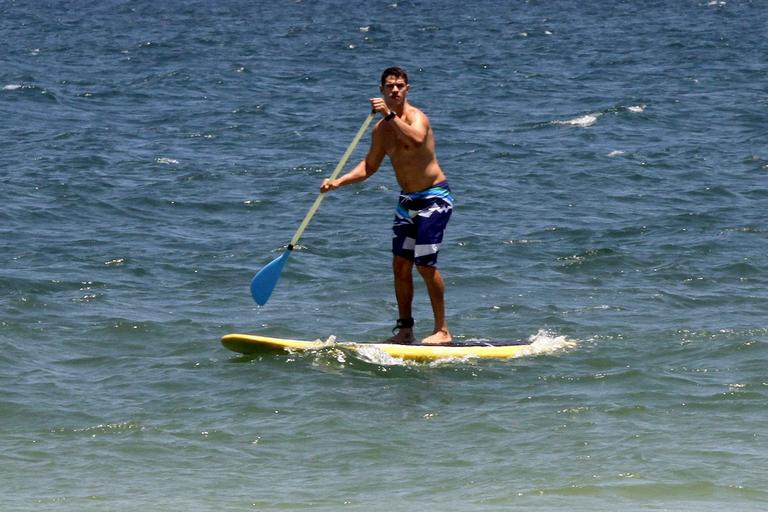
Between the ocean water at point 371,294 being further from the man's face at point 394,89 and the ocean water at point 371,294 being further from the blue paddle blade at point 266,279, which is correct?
the man's face at point 394,89

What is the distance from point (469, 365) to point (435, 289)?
66 cm

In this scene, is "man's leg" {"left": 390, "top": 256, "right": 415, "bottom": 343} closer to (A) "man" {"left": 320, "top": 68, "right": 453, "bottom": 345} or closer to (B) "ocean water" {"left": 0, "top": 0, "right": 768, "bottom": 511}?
(A) "man" {"left": 320, "top": 68, "right": 453, "bottom": 345}

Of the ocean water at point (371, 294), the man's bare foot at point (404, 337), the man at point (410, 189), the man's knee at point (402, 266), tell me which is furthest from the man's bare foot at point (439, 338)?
the man's knee at point (402, 266)

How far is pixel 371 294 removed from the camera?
42.1ft

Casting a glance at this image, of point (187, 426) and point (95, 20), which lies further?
point (95, 20)

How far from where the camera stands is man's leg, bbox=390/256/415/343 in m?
10.5

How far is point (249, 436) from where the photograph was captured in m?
8.53

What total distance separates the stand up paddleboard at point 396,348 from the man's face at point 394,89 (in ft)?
5.80

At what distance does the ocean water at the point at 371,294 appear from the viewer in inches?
311

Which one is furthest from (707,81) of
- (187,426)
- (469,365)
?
(187,426)

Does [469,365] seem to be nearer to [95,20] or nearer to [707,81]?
[707,81]

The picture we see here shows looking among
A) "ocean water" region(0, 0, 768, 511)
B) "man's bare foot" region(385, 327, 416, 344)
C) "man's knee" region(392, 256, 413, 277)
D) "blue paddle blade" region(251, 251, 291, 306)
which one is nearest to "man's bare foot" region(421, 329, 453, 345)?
"man's bare foot" region(385, 327, 416, 344)

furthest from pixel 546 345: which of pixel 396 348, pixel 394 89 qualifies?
pixel 394 89

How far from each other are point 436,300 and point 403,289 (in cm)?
26
